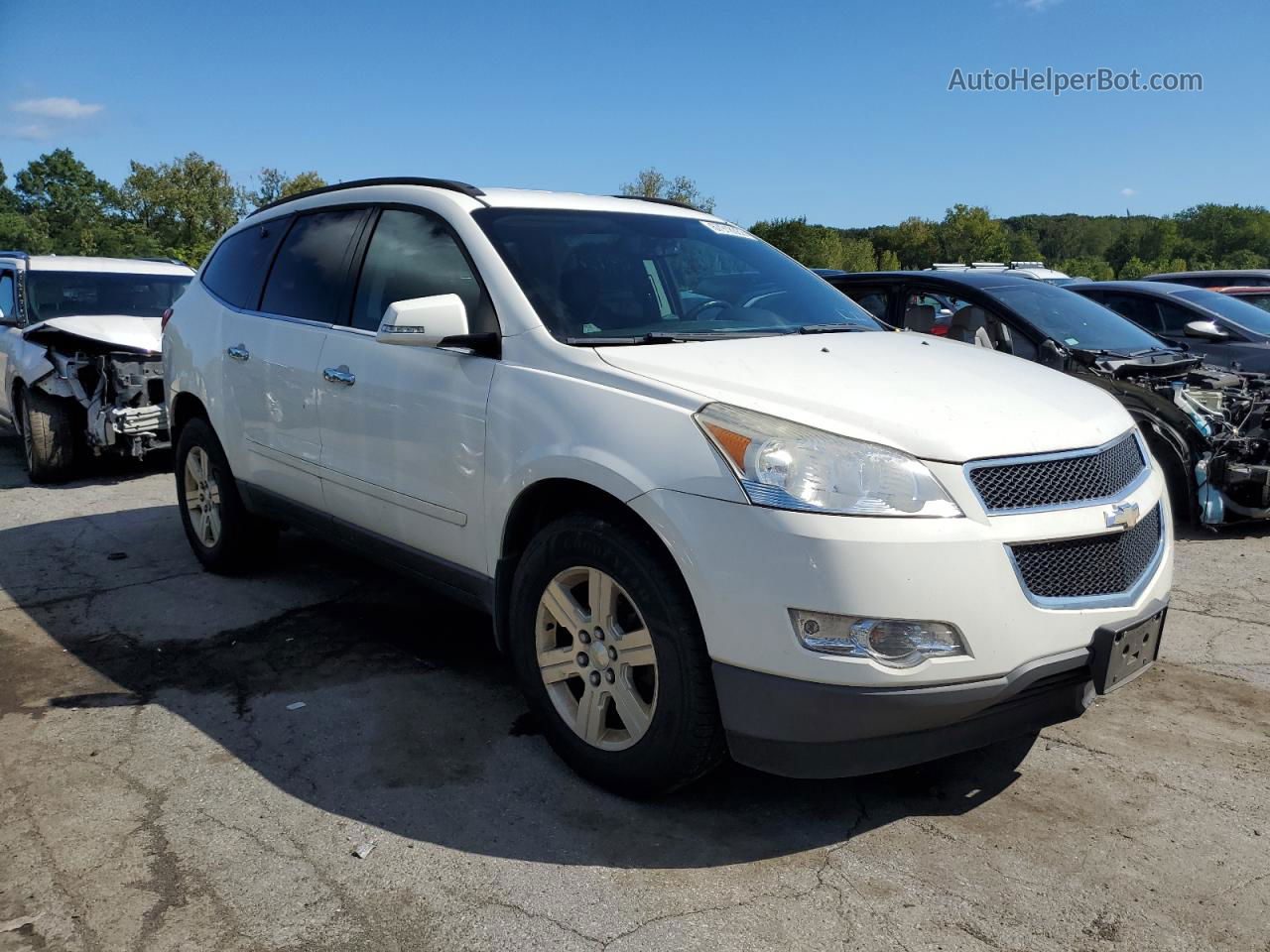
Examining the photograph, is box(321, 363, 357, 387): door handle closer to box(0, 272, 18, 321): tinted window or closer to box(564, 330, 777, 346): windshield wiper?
box(564, 330, 777, 346): windshield wiper

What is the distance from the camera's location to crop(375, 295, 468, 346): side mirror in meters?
3.29

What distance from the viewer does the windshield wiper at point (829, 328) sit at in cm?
371

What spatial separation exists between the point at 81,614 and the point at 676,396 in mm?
3562

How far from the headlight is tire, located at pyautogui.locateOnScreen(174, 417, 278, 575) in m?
3.34

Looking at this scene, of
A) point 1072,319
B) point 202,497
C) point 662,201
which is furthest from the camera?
point 1072,319

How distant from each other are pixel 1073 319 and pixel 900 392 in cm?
472

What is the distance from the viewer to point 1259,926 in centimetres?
245

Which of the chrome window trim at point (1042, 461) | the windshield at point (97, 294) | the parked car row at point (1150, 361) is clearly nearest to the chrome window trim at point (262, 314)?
the chrome window trim at point (1042, 461)

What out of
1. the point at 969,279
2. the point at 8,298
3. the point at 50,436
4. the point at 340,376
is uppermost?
the point at 969,279

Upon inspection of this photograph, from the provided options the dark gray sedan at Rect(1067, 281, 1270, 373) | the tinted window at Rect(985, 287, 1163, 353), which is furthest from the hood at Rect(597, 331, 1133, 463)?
the dark gray sedan at Rect(1067, 281, 1270, 373)

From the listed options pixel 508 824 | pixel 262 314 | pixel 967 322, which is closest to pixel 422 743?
pixel 508 824

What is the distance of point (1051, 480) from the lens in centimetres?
271

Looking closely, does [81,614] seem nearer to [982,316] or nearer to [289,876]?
[289,876]

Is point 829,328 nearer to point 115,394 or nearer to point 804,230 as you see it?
point 115,394
